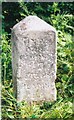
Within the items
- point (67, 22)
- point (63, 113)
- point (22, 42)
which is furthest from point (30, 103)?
point (67, 22)

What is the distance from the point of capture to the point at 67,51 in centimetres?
399

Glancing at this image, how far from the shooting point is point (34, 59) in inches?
127

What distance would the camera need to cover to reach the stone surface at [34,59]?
3152 millimetres

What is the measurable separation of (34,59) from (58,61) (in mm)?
799

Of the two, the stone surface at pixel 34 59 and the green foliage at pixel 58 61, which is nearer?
the stone surface at pixel 34 59

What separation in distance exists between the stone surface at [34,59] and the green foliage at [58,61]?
10 centimetres

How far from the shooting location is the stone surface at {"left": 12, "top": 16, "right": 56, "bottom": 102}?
3152 mm

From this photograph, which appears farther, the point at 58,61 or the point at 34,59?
the point at 58,61

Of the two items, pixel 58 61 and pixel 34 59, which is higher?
pixel 34 59

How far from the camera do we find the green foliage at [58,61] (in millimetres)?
3291

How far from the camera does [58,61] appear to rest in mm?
3994

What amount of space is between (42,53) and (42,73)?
18 centimetres

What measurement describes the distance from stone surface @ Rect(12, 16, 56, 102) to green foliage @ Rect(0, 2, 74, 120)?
105mm

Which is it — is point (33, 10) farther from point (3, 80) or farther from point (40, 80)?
point (40, 80)
